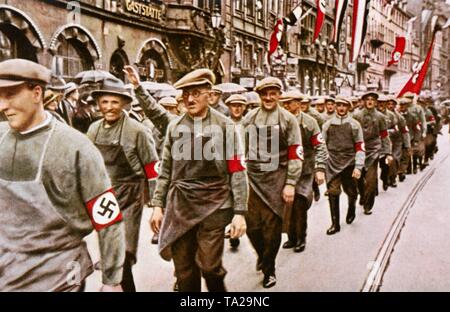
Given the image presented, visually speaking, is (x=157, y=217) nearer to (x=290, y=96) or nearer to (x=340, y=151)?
(x=290, y=96)

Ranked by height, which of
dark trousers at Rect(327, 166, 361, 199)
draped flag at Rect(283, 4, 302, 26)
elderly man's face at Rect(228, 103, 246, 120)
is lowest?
dark trousers at Rect(327, 166, 361, 199)

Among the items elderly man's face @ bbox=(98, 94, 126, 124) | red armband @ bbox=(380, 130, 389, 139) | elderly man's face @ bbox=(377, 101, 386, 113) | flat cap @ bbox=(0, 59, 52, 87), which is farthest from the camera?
elderly man's face @ bbox=(377, 101, 386, 113)

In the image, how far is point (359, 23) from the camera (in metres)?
5.50

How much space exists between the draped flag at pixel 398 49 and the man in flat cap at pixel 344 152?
0.68 metres

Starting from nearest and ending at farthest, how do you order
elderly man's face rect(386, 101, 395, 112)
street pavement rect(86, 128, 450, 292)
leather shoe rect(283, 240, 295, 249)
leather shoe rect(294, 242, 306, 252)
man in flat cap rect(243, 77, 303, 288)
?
street pavement rect(86, 128, 450, 292) < man in flat cap rect(243, 77, 303, 288) < leather shoe rect(294, 242, 306, 252) < leather shoe rect(283, 240, 295, 249) < elderly man's face rect(386, 101, 395, 112)

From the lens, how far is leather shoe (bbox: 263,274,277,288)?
12.6ft

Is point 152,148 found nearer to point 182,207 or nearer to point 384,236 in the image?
point 182,207

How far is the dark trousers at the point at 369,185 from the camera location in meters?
6.65

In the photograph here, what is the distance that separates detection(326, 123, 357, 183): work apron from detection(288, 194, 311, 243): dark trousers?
1003 millimetres

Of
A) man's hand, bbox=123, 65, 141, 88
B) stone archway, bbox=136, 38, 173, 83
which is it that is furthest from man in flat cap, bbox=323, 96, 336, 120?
man's hand, bbox=123, 65, 141, 88

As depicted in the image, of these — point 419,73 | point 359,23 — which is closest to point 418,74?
point 419,73

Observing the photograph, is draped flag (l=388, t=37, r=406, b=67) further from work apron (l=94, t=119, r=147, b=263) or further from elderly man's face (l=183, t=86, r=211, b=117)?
work apron (l=94, t=119, r=147, b=263)
